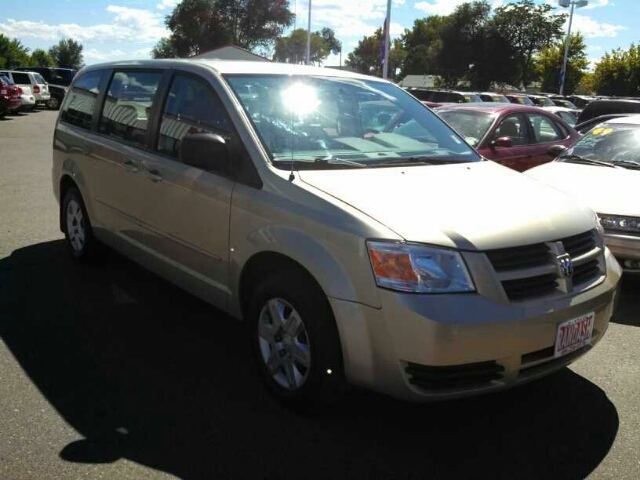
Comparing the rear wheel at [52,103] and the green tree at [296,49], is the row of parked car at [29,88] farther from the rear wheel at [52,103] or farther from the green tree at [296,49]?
the green tree at [296,49]

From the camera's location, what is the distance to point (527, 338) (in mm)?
2781

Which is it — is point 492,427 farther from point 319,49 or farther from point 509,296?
point 319,49

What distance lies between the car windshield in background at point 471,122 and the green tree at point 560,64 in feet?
187

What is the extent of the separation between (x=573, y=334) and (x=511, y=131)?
5.47 metres

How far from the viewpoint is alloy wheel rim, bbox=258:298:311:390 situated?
307cm

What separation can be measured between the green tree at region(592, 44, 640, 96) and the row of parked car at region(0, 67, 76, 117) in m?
42.0

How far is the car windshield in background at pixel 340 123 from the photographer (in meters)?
3.55

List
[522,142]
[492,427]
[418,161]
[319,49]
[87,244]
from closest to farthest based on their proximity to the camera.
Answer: [492,427], [418,161], [87,244], [522,142], [319,49]

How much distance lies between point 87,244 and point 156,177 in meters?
1.66

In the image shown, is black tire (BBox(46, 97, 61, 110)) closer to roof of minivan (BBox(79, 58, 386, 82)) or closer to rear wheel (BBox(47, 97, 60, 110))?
rear wheel (BBox(47, 97, 60, 110))

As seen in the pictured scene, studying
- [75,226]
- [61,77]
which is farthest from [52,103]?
[75,226]

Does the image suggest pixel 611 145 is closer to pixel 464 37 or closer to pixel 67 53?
pixel 464 37

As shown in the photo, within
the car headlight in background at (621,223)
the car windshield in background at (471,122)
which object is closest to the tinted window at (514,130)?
the car windshield in background at (471,122)

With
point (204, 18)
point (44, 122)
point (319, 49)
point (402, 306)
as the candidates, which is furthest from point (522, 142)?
point (319, 49)
